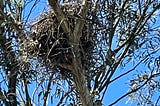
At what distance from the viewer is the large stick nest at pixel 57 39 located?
323 cm

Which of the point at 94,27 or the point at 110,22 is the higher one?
the point at 110,22

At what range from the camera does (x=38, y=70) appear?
335 centimetres

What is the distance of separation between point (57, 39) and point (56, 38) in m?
0.06

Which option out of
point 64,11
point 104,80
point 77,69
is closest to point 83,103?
point 77,69

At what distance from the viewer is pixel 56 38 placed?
3.29 m

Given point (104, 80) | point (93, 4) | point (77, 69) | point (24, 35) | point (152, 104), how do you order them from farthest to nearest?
point (152, 104)
point (104, 80)
point (93, 4)
point (24, 35)
point (77, 69)

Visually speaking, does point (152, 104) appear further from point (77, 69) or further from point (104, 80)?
point (77, 69)

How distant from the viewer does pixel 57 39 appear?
3.23 m

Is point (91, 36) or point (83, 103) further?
point (91, 36)

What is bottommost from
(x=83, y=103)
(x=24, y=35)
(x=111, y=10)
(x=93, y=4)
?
(x=83, y=103)

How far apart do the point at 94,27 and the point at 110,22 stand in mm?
647

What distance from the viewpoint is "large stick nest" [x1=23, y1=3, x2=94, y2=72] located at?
3234 millimetres

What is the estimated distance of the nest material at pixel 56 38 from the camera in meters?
3.23

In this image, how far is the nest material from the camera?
3.23 metres
